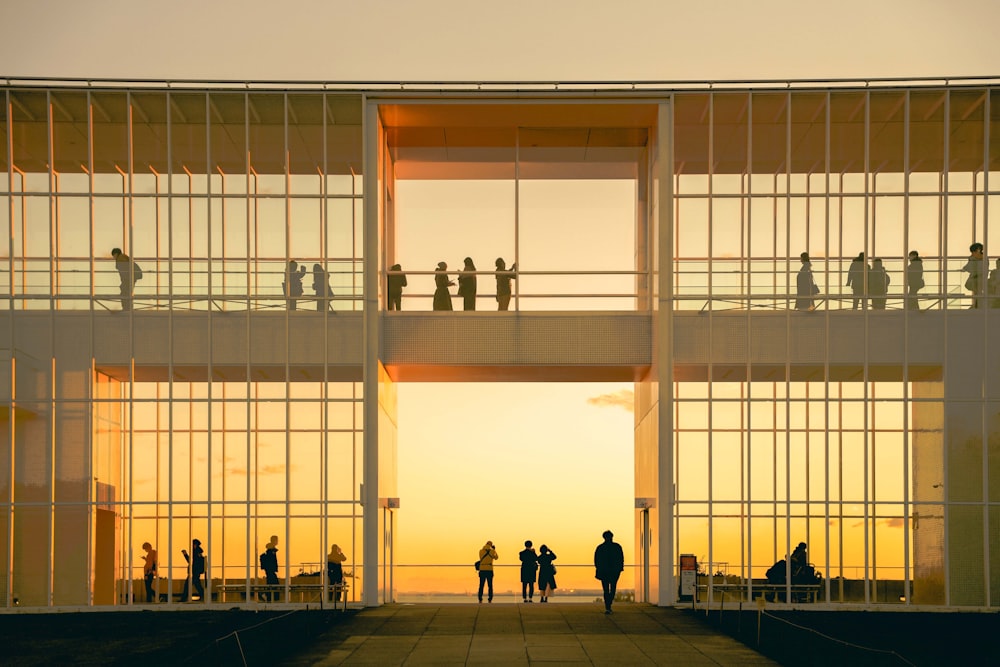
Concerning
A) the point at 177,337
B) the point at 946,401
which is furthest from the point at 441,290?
the point at 946,401

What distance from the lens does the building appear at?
34.2 meters

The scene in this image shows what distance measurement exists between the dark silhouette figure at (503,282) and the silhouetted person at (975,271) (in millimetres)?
11018

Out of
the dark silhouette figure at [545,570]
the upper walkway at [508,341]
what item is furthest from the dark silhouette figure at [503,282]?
the dark silhouette figure at [545,570]

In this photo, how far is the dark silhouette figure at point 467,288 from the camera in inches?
1419

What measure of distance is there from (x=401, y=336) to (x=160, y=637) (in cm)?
1084

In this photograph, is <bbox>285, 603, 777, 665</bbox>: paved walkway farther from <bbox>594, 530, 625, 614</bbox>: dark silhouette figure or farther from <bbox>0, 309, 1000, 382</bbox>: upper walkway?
<bbox>0, 309, 1000, 382</bbox>: upper walkway

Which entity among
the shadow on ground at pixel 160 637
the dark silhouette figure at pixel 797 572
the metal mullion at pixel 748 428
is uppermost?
the metal mullion at pixel 748 428

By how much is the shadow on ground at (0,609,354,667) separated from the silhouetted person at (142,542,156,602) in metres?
1.02

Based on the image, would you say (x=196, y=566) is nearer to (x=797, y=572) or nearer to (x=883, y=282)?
(x=797, y=572)

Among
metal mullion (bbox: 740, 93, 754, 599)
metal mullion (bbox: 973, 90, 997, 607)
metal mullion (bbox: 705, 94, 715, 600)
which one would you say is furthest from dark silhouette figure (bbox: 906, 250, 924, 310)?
metal mullion (bbox: 705, 94, 715, 600)

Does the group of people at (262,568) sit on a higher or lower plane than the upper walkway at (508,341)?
lower

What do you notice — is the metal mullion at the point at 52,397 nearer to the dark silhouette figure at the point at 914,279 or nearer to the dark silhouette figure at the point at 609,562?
the dark silhouette figure at the point at 609,562

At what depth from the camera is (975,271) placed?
1385 inches

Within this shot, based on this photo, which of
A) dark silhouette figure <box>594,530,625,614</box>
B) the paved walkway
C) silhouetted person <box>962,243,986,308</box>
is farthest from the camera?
silhouetted person <box>962,243,986,308</box>
